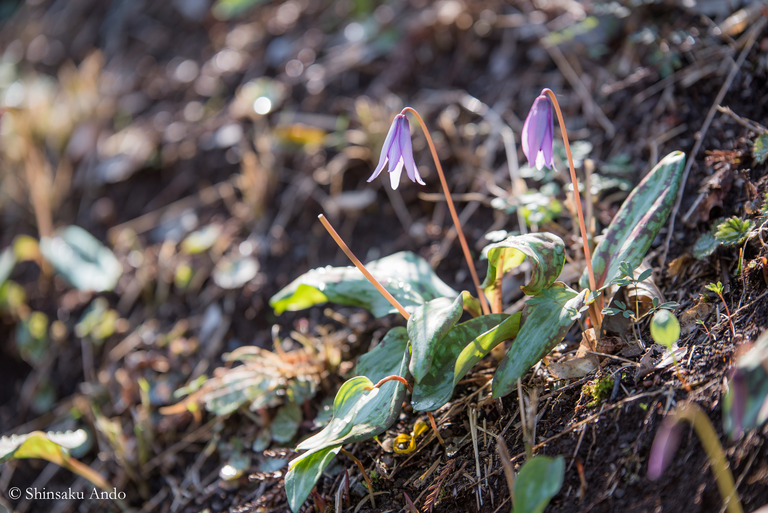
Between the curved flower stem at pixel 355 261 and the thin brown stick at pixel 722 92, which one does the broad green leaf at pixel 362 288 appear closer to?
the curved flower stem at pixel 355 261

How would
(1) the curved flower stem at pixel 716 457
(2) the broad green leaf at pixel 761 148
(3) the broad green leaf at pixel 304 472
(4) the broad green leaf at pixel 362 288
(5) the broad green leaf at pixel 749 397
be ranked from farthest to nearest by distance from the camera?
(4) the broad green leaf at pixel 362 288 → (2) the broad green leaf at pixel 761 148 → (3) the broad green leaf at pixel 304 472 → (1) the curved flower stem at pixel 716 457 → (5) the broad green leaf at pixel 749 397

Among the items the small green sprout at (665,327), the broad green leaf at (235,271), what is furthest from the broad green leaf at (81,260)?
the small green sprout at (665,327)

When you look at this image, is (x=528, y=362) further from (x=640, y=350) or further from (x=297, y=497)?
(x=297, y=497)

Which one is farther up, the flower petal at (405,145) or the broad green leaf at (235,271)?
the flower petal at (405,145)

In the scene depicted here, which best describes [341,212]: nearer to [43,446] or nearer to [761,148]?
[43,446]

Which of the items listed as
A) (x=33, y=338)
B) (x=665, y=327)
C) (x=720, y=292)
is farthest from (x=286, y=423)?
(x=33, y=338)

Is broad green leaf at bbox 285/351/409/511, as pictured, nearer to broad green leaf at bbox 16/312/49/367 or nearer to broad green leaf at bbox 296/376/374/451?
broad green leaf at bbox 296/376/374/451

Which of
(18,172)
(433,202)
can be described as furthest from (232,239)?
(18,172)
